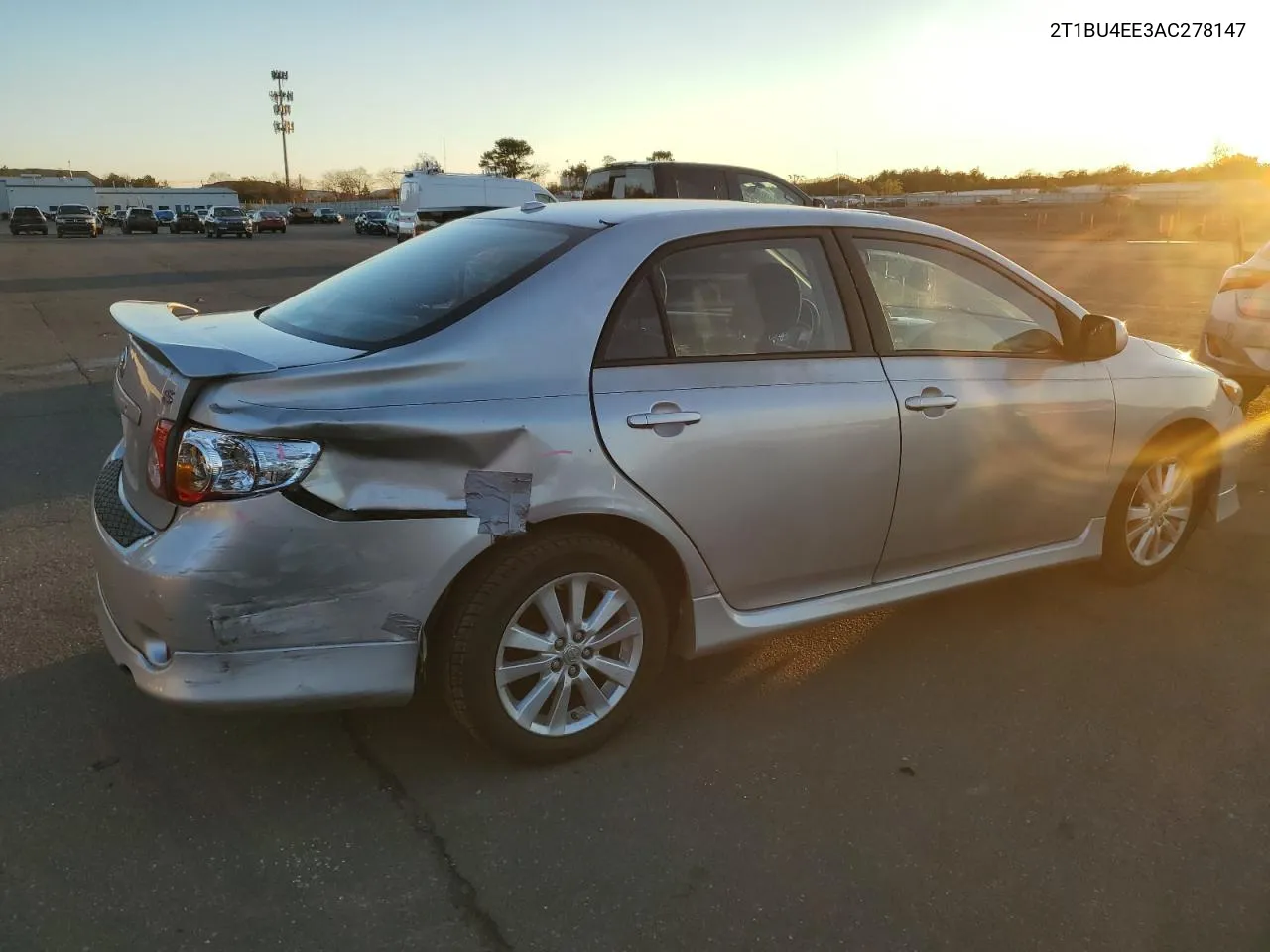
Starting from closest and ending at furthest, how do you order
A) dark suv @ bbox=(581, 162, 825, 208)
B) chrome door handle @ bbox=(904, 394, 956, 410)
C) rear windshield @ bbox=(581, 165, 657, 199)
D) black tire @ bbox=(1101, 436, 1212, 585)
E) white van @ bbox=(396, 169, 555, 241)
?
chrome door handle @ bbox=(904, 394, 956, 410)
black tire @ bbox=(1101, 436, 1212, 585)
dark suv @ bbox=(581, 162, 825, 208)
rear windshield @ bbox=(581, 165, 657, 199)
white van @ bbox=(396, 169, 555, 241)

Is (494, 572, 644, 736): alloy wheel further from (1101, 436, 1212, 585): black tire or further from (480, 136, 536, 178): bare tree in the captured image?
(480, 136, 536, 178): bare tree

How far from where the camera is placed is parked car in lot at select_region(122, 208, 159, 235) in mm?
52094

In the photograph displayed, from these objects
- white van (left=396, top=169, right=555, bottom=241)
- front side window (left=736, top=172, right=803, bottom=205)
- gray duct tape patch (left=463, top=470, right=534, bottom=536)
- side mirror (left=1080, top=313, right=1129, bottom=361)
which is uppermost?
white van (left=396, top=169, right=555, bottom=241)

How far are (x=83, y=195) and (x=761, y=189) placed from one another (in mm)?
92810

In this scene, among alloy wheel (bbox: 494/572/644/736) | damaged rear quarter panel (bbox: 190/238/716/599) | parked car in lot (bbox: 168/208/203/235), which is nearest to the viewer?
damaged rear quarter panel (bbox: 190/238/716/599)

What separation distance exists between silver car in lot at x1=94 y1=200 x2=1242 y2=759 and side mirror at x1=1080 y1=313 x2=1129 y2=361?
0.02 meters

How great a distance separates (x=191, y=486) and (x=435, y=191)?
2359 cm

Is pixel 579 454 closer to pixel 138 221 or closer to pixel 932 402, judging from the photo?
pixel 932 402

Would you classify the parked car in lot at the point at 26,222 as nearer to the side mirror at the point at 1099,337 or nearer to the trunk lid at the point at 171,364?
the trunk lid at the point at 171,364

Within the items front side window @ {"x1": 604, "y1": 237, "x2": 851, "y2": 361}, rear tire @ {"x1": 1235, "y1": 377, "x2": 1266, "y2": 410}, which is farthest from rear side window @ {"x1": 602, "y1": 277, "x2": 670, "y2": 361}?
rear tire @ {"x1": 1235, "y1": 377, "x2": 1266, "y2": 410}

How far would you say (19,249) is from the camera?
3294 cm

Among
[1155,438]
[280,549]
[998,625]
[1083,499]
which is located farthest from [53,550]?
[1155,438]

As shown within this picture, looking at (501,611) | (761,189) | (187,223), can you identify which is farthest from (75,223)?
(501,611)

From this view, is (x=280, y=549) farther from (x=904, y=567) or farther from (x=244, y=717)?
(x=904, y=567)
